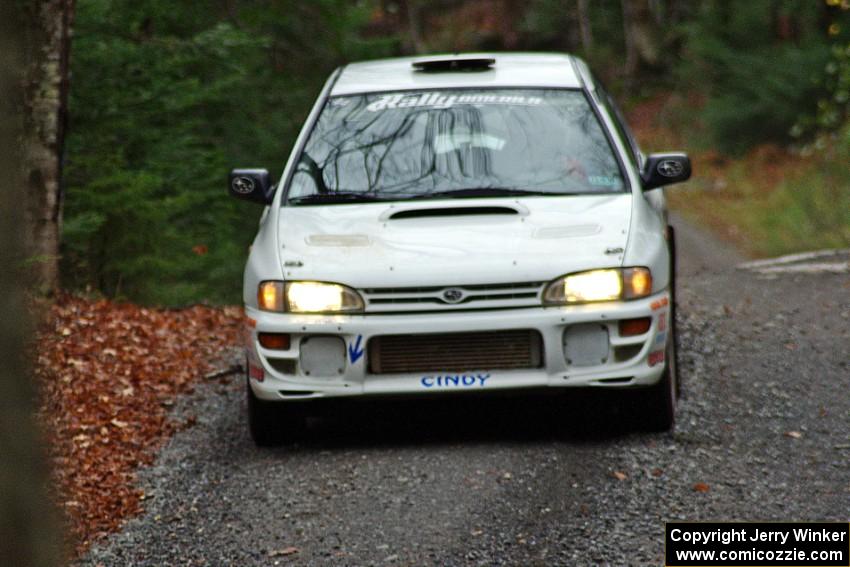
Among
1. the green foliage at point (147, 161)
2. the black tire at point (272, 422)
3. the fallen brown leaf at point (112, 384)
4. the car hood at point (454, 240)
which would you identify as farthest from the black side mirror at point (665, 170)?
the green foliage at point (147, 161)

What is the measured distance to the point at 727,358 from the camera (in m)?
8.57

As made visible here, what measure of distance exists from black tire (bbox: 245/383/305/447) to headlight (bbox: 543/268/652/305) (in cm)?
140

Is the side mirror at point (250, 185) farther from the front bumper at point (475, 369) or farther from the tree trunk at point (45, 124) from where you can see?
the tree trunk at point (45, 124)

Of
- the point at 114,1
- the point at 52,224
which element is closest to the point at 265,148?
the point at 114,1

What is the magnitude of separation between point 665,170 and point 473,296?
151 centimetres

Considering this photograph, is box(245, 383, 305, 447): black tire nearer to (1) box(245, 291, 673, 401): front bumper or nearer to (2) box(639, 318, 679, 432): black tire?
(1) box(245, 291, 673, 401): front bumper

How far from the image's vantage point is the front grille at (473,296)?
241 inches

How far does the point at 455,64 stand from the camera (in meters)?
7.93

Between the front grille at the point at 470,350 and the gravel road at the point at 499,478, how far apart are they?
0.37 m

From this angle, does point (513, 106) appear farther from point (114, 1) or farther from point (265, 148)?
point (265, 148)

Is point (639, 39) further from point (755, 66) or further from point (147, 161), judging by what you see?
point (147, 161)

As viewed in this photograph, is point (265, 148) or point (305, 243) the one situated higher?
point (305, 243)

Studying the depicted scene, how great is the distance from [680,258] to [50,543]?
18.8m

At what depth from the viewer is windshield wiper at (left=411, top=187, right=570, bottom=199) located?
6.77 meters
